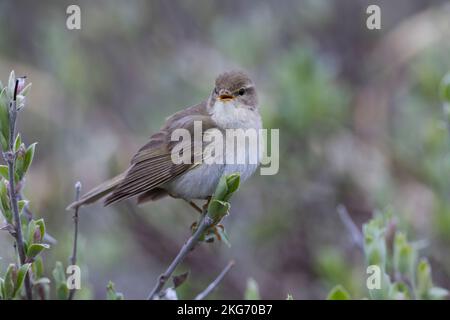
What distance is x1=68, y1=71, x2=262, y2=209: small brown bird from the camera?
12.0 feet

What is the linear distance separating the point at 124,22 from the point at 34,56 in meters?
1.58

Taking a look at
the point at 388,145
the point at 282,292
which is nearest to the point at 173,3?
the point at 388,145

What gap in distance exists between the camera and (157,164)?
3.84 m

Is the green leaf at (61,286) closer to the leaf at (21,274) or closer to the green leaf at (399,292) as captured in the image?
the leaf at (21,274)

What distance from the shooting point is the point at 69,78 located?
246 inches

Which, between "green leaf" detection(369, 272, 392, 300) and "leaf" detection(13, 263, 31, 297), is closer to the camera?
"leaf" detection(13, 263, 31, 297)

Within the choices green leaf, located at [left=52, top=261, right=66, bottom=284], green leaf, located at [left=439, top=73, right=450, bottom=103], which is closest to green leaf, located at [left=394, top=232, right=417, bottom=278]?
green leaf, located at [left=439, top=73, right=450, bottom=103]

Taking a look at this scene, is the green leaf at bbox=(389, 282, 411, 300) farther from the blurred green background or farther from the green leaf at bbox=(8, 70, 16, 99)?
the green leaf at bbox=(8, 70, 16, 99)

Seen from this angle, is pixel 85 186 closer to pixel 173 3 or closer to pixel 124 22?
pixel 124 22

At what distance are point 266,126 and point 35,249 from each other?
317 cm

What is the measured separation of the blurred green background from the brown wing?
3.17ft

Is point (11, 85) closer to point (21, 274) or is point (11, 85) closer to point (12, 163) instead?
point (12, 163)

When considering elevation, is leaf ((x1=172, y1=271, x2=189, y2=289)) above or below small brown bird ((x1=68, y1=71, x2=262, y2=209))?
below

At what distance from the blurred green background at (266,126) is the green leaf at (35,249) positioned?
2.00 m
